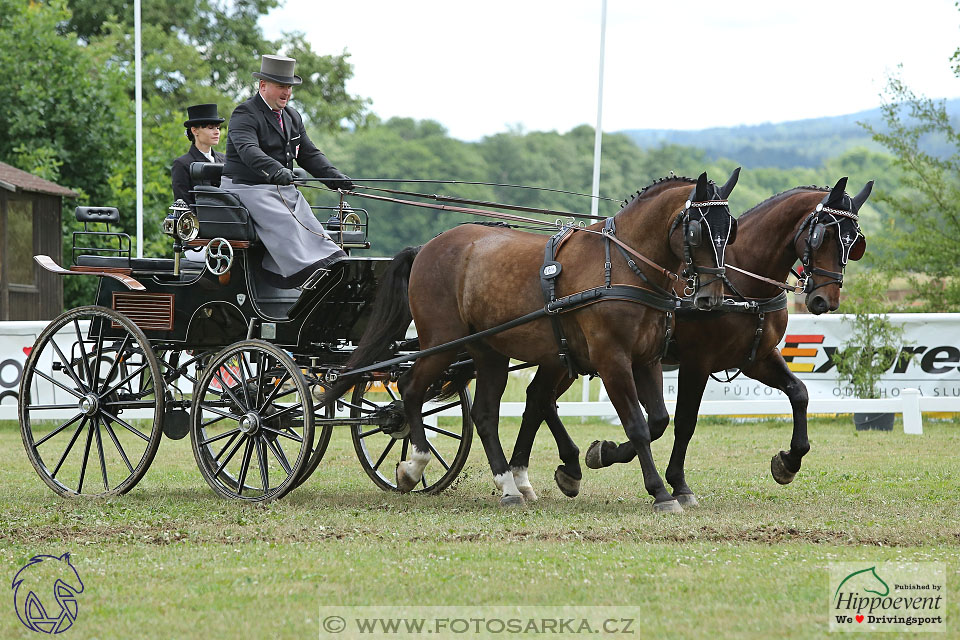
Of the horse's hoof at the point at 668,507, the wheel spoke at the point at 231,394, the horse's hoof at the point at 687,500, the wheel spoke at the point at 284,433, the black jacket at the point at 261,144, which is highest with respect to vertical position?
the black jacket at the point at 261,144

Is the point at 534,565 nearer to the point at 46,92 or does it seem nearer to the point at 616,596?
the point at 616,596

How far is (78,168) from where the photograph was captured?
2419cm

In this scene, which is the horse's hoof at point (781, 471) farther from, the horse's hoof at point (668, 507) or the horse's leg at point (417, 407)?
the horse's leg at point (417, 407)

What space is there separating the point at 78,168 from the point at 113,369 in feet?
56.1

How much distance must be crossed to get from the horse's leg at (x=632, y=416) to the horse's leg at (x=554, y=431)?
985 mm

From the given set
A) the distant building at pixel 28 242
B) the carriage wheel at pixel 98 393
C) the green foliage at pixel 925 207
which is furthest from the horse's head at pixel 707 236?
the distant building at pixel 28 242

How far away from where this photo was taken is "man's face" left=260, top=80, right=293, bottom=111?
8430 mm

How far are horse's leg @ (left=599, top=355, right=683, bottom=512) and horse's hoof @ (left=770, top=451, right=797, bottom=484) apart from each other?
1.30 meters

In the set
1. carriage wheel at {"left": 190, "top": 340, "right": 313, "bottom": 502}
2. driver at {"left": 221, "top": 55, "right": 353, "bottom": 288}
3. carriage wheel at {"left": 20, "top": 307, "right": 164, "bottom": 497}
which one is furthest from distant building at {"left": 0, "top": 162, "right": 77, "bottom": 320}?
carriage wheel at {"left": 190, "top": 340, "right": 313, "bottom": 502}

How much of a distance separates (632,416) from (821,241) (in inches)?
66.4

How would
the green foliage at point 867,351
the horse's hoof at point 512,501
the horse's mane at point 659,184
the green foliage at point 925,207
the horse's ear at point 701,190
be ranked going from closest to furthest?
the horse's ear at point 701,190
the horse's mane at point 659,184
the horse's hoof at point 512,501
the green foliage at point 867,351
the green foliage at point 925,207

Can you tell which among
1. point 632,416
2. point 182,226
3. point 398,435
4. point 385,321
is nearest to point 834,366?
point 398,435

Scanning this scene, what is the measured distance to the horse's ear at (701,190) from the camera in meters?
6.95

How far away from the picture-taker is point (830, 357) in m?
14.8
